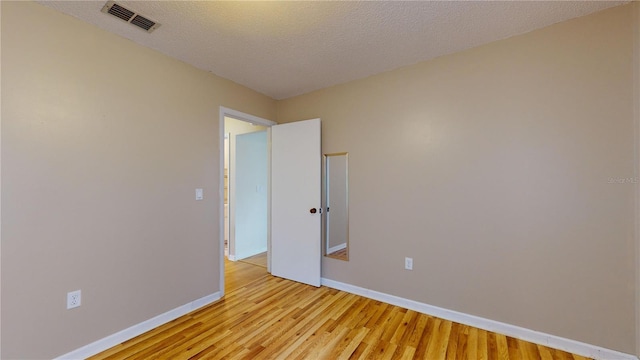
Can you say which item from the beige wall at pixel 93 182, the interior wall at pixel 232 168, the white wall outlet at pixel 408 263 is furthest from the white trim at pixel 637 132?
the interior wall at pixel 232 168

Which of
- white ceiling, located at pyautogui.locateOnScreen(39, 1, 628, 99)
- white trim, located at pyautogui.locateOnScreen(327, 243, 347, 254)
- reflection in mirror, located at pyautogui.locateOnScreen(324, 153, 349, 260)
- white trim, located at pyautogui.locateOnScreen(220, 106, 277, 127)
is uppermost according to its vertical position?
white ceiling, located at pyautogui.locateOnScreen(39, 1, 628, 99)

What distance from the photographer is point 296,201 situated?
3283 millimetres

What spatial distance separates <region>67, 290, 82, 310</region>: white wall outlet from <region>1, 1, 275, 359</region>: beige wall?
0.09ft

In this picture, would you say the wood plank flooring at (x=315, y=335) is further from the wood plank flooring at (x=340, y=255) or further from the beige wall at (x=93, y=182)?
the wood plank flooring at (x=340, y=255)

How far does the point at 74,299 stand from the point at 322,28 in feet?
8.82

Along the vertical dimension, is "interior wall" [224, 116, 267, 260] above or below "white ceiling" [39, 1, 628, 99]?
below

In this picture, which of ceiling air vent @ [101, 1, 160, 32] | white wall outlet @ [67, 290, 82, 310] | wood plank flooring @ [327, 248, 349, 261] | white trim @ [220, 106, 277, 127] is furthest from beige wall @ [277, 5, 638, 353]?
white wall outlet @ [67, 290, 82, 310]

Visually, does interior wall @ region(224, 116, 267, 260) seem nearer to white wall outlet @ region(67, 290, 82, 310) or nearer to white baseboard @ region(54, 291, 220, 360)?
white baseboard @ region(54, 291, 220, 360)

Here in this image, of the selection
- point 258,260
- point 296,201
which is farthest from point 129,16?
point 258,260

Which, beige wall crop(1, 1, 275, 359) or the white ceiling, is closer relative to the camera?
beige wall crop(1, 1, 275, 359)

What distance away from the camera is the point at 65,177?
5.89 feet

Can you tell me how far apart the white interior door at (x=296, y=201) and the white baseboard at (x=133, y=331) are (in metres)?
1.01

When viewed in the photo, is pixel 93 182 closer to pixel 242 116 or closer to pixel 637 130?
pixel 242 116

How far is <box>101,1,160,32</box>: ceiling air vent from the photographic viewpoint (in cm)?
174
